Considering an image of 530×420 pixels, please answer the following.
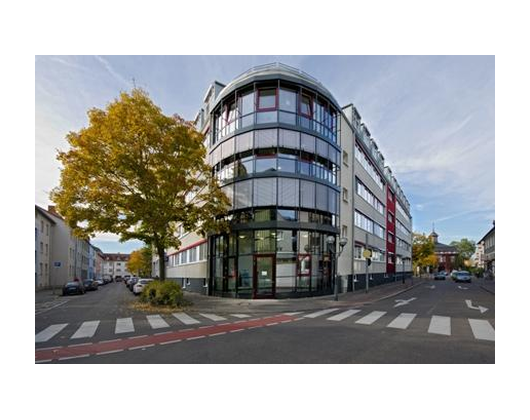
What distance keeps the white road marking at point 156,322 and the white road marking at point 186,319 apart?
0.63 meters

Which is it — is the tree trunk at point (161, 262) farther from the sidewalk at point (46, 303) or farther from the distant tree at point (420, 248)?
the distant tree at point (420, 248)

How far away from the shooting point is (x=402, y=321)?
439 inches

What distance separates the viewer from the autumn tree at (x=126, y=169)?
50.1 feet

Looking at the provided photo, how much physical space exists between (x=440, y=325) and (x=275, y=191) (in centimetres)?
1162

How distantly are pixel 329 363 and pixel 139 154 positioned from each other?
14.1 m

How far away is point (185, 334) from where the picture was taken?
359 inches

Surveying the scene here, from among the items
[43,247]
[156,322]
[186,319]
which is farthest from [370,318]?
[43,247]

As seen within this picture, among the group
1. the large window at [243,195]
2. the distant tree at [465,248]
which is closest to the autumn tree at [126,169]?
the large window at [243,195]

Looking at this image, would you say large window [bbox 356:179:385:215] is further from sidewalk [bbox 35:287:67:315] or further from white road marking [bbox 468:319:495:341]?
sidewalk [bbox 35:287:67:315]

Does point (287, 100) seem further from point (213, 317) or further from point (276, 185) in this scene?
point (213, 317)

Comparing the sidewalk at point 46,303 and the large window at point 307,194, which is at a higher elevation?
the large window at point 307,194

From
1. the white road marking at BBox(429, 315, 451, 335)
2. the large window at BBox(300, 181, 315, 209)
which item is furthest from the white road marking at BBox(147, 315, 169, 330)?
the large window at BBox(300, 181, 315, 209)

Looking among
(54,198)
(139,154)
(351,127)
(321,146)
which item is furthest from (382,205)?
(54,198)

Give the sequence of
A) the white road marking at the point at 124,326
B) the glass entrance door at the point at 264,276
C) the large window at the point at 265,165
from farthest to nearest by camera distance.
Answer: the large window at the point at 265,165
the glass entrance door at the point at 264,276
the white road marking at the point at 124,326
